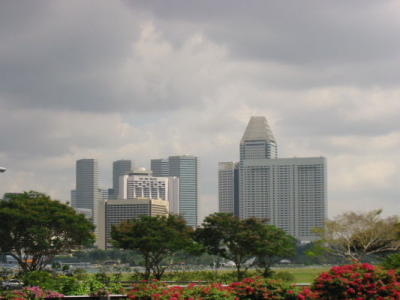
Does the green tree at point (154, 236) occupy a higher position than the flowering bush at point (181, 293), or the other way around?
the green tree at point (154, 236)

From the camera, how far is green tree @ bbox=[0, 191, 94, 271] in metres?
58.4

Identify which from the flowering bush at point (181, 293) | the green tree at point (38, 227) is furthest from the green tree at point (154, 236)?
the flowering bush at point (181, 293)

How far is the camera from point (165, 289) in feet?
78.2

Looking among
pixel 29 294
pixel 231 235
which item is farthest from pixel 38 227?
pixel 29 294

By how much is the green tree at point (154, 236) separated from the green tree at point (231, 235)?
1708 millimetres

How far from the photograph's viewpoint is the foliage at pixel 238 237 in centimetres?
6197

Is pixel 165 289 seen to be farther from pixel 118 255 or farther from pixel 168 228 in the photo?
pixel 118 255

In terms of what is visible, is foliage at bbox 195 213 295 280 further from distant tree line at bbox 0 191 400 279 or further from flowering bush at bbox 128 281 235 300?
flowering bush at bbox 128 281 235 300

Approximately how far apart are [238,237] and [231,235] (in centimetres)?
93

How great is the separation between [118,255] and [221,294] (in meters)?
158

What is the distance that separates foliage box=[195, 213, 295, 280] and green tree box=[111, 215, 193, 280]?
196 centimetres

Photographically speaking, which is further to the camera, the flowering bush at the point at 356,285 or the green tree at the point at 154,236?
the green tree at the point at 154,236

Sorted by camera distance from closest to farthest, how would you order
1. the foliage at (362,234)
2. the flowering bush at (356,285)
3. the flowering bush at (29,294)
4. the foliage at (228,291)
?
the flowering bush at (356,285), the foliage at (228,291), the flowering bush at (29,294), the foliage at (362,234)

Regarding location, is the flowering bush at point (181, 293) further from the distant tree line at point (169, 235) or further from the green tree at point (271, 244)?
the green tree at point (271, 244)
